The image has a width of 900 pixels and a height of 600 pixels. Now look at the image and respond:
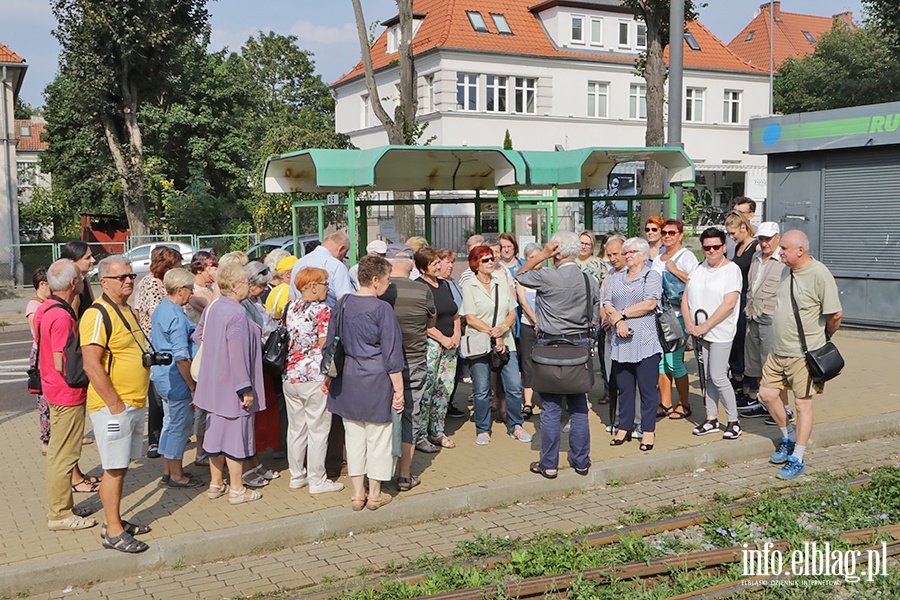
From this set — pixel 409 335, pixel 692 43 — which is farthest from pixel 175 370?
pixel 692 43

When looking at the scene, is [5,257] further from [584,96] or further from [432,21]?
[584,96]

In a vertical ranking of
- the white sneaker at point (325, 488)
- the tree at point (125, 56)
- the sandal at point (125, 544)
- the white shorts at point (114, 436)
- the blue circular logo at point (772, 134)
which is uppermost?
the tree at point (125, 56)

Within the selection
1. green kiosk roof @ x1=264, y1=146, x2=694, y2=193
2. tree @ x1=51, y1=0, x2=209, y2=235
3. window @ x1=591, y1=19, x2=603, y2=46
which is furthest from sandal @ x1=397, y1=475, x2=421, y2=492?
window @ x1=591, y1=19, x2=603, y2=46

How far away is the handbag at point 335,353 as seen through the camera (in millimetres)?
5973

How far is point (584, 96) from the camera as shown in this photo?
40.8 metres

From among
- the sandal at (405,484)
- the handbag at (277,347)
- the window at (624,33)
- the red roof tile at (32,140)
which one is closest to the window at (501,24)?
the window at (624,33)

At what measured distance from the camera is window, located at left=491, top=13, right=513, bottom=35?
3997 cm

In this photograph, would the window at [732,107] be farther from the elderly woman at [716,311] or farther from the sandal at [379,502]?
the sandal at [379,502]

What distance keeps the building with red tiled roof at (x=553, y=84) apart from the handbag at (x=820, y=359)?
98.5 ft

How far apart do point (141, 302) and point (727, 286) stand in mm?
5121

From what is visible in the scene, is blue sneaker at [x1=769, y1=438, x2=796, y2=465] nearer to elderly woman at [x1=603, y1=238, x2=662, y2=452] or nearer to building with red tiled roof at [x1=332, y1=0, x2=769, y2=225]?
elderly woman at [x1=603, y1=238, x2=662, y2=452]

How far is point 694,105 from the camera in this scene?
4419cm

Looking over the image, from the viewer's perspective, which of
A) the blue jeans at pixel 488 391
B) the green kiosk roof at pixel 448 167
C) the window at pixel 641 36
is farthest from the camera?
the window at pixel 641 36

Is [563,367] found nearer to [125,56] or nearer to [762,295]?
[762,295]
